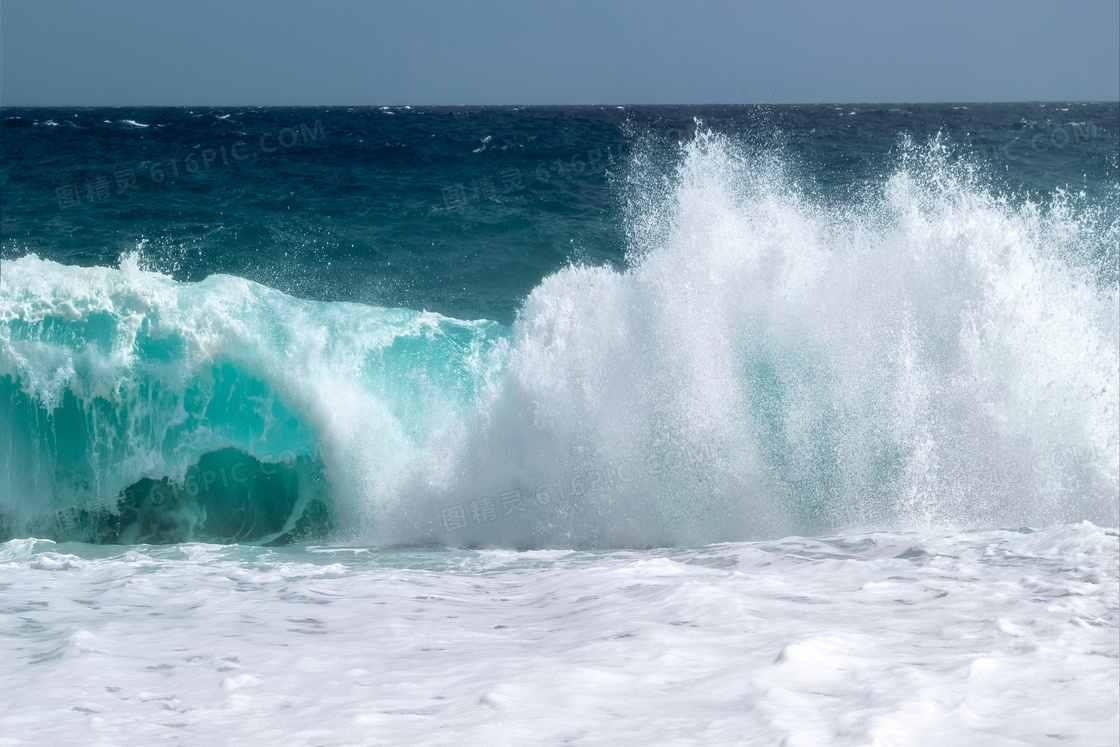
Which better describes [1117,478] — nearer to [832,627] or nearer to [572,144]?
[832,627]

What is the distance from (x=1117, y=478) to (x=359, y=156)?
25.6 m

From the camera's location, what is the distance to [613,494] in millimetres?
8094

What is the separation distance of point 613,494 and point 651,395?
1.11 meters

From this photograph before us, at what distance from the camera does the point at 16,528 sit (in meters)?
9.46

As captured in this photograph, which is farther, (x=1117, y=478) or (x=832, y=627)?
(x=1117, y=478)

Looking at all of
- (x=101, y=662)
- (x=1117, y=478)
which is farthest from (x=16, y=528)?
(x=1117, y=478)

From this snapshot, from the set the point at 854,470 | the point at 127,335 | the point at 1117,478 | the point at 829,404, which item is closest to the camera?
the point at 1117,478

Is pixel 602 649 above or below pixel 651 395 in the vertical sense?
below

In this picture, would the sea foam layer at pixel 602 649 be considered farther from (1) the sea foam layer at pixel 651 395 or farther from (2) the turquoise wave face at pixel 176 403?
(2) the turquoise wave face at pixel 176 403

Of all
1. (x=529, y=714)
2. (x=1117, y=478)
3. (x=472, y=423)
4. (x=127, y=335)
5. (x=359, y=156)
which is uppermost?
(x=359, y=156)

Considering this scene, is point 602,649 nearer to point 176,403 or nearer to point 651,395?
point 651,395
